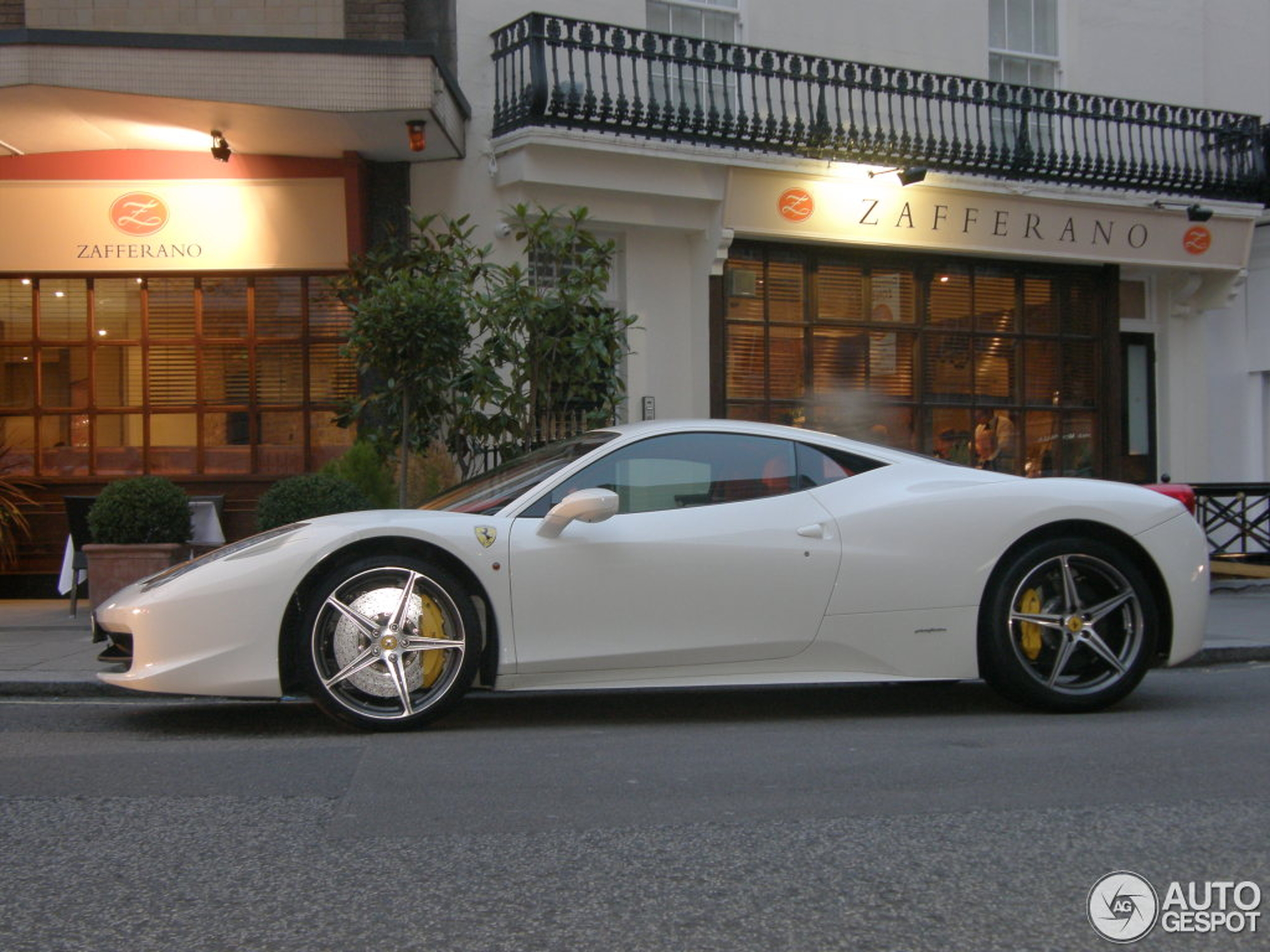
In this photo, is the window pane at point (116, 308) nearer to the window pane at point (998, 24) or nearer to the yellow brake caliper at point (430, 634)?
the yellow brake caliper at point (430, 634)

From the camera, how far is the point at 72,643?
30.6ft

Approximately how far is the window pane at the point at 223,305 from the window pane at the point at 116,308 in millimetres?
641

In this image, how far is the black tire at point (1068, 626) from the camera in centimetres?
605

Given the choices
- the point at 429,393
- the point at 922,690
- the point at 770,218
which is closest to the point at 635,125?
the point at 770,218

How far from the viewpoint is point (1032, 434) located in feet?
53.7

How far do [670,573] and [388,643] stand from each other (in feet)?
4.01

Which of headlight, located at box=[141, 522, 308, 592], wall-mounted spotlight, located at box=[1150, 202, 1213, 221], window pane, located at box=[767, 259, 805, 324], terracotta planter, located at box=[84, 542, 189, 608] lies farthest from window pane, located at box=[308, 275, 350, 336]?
Answer: wall-mounted spotlight, located at box=[1150, 202, 1213, 221]

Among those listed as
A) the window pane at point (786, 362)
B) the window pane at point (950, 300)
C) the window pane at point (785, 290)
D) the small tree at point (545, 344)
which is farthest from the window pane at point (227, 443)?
the window pane at point (950, 300)

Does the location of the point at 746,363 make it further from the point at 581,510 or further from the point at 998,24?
the point at 581,510

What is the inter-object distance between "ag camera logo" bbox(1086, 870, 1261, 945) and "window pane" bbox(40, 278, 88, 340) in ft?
38.5

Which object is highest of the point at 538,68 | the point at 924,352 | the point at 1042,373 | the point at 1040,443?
the point at 538,68

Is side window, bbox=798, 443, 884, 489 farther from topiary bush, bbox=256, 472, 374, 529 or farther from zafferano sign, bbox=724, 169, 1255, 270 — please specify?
zafferano sign, bbox=724, 169, 1255, 270

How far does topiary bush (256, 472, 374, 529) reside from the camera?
9961mm

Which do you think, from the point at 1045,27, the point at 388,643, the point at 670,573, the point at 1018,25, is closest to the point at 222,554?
the point at 388,643
